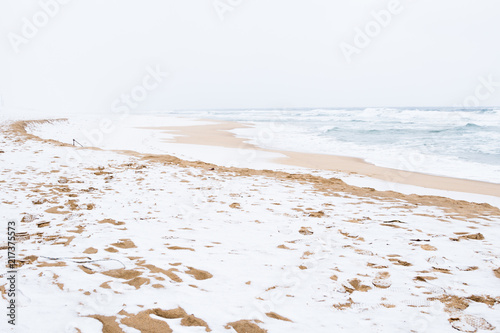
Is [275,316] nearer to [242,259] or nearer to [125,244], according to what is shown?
[242,259]

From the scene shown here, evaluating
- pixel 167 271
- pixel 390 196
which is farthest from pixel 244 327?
pixel 390 196

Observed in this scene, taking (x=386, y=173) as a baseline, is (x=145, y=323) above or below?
above

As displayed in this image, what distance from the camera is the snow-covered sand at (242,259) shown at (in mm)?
2289

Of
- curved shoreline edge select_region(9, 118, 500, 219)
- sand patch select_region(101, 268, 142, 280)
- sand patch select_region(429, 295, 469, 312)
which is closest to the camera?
sand patch select_region(429, 295, 469, 312)

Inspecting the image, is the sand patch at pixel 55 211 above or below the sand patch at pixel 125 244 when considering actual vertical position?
above

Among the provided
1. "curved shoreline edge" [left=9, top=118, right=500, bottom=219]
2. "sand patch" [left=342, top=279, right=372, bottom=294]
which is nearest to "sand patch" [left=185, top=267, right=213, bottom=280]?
"sand patch" [left=342, top=279, right=372, bottom=294]

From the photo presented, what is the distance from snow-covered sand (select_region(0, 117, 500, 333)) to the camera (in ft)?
7.51

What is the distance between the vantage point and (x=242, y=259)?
331 cm

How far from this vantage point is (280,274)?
301 cm

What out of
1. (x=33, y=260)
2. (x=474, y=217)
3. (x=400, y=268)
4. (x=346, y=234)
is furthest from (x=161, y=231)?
(x=474, y=217)

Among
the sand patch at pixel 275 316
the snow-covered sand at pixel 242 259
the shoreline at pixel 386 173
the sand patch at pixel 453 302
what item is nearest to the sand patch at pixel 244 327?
the snow-covered sand at pixel 242 259

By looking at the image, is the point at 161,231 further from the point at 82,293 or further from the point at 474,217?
the point at 474,217

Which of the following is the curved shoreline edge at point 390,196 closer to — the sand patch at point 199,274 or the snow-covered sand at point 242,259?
the snow-covered sand at point 242,259

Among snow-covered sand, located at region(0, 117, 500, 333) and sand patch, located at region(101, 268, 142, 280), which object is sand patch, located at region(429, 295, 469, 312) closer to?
snow-covered sand, located at region(0, 117, 500, 333)
